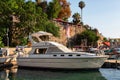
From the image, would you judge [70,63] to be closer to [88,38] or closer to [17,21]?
[17,21]

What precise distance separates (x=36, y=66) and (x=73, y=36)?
4766 centimetres

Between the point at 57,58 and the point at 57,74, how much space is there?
1.80 meters

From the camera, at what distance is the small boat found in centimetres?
2878

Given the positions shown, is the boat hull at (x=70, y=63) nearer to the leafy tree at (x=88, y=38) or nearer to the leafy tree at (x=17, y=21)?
the leafy tree at (x=17, y=21)

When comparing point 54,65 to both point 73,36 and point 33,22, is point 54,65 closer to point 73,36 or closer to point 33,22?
point 33,22

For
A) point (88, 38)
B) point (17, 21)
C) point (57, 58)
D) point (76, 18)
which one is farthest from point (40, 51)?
point (76, 18)

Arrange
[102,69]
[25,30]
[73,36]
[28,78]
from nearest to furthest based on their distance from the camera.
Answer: [28,78], [102,69], [25,30], [73,36]

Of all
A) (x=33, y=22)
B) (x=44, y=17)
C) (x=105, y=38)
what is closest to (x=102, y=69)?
(x=33, y=22)

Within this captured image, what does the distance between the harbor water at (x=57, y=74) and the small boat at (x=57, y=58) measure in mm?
528

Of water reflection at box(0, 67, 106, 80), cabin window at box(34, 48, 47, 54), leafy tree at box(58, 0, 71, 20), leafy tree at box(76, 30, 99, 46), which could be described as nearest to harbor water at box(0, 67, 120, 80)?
water reflection at box(0, 67, 106, 80)

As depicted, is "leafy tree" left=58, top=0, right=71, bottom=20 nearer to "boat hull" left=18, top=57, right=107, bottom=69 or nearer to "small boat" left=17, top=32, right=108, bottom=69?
"small boat" left=17, top=32, right=108, bottom=69

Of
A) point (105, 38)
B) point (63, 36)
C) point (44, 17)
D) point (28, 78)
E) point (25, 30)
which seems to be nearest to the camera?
point (28, 78)

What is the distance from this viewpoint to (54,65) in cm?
2958

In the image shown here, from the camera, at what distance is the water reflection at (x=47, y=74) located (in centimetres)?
2586
